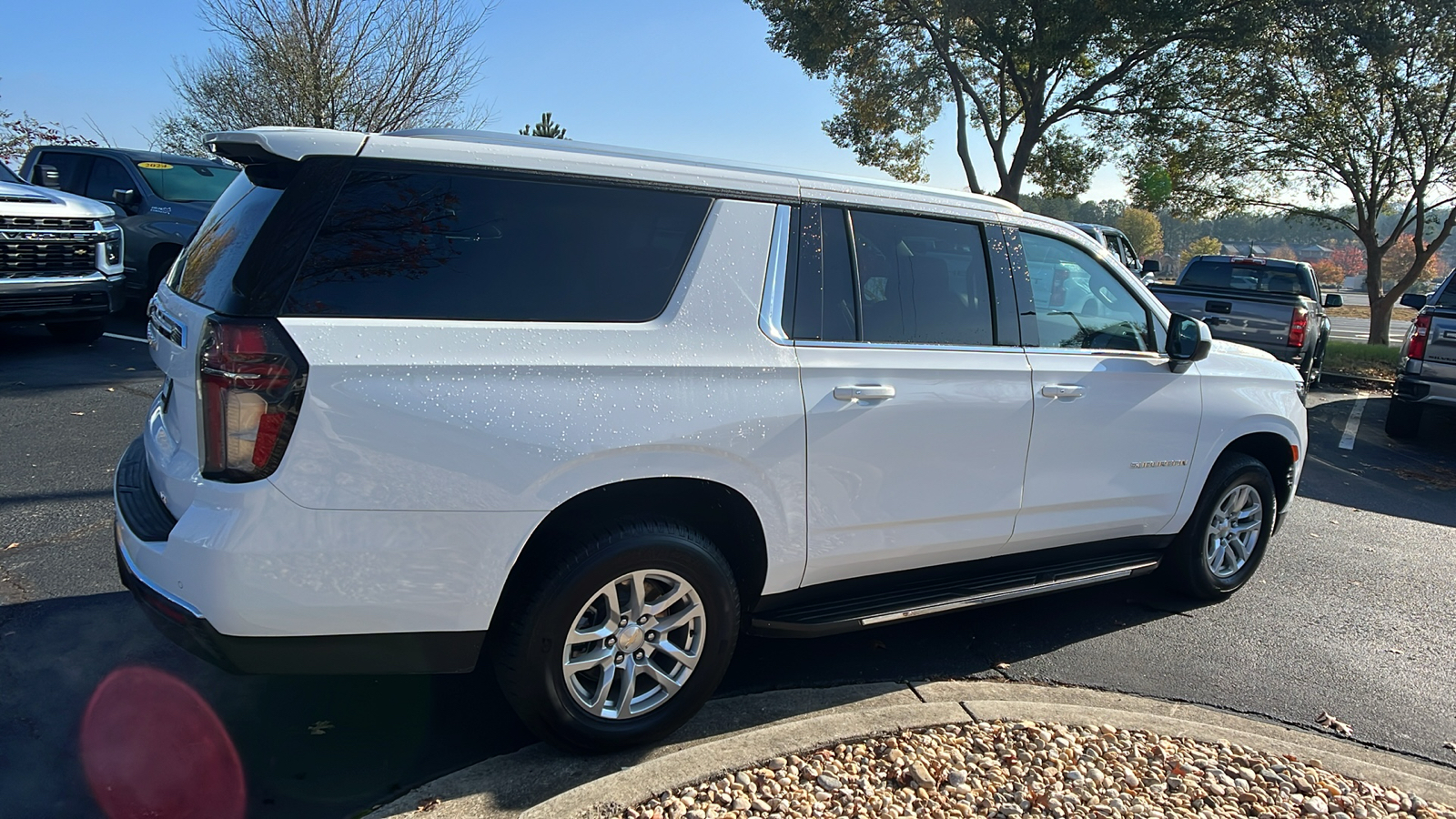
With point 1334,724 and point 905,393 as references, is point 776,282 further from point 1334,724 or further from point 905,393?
point 1334,724

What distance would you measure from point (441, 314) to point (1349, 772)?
3283 millimetres

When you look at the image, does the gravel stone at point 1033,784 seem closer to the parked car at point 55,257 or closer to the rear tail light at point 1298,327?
the parked car at point 55,257

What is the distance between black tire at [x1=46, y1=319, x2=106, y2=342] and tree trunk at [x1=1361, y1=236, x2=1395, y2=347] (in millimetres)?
19772

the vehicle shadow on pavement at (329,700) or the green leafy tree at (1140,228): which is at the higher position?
the green leafy tree at (1140,228)

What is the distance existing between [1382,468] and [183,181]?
1268cm

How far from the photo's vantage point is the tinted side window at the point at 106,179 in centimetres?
1048

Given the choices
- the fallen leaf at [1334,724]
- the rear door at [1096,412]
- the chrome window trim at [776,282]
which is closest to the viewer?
the chrome window trim at [776,282]

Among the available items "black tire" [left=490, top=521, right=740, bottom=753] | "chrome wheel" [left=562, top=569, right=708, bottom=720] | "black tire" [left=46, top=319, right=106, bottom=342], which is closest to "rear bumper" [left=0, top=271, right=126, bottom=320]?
"black tire" [left=46, top=319, right=106, bottom=342]

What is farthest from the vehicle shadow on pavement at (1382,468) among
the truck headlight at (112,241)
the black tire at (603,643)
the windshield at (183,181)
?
the windshield at (183,181)

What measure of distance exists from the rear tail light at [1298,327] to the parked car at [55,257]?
1227cm

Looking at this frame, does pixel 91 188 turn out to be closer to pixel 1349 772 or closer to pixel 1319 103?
pixel 1349 772

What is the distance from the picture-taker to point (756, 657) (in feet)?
12.6

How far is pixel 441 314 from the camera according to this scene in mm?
2539

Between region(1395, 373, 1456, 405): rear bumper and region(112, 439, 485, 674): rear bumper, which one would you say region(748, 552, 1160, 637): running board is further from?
region(1395, 373, 1456, 405): rear bumper
